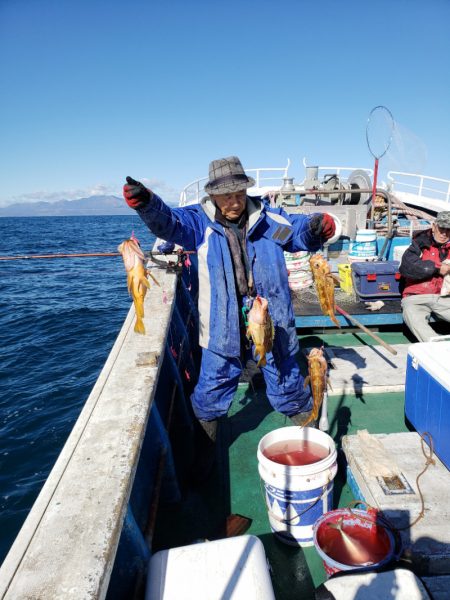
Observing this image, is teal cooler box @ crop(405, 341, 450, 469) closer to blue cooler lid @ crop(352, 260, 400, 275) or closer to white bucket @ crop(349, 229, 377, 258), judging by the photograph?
blue cooler lid @ crop(352, 260, 400, 275)

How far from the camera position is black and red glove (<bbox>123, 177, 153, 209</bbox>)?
8.85 feet

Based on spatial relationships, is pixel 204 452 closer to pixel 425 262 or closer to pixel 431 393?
pixel 431 393

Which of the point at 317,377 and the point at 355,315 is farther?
the point at 355,315

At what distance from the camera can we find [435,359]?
3496mm

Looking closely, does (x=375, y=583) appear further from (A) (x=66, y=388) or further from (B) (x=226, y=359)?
(A) (x=66, y=388)

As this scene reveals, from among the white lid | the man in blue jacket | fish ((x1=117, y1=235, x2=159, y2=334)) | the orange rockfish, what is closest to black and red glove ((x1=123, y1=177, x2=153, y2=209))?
the man in blue jacket

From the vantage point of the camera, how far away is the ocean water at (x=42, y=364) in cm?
635

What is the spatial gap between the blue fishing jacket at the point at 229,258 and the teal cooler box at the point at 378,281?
408cm

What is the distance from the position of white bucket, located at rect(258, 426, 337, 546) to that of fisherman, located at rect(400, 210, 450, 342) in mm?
3426

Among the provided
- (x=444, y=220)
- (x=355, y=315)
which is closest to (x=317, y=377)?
(x=444, y=220)

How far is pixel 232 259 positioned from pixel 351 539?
2.28 metres

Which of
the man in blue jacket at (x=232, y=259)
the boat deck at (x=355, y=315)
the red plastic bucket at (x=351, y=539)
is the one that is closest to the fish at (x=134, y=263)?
the man in blue jacket at (x=232, y=259)

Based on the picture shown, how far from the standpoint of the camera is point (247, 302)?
333 cm

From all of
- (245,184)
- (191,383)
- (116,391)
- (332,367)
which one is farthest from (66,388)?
(245,184)
